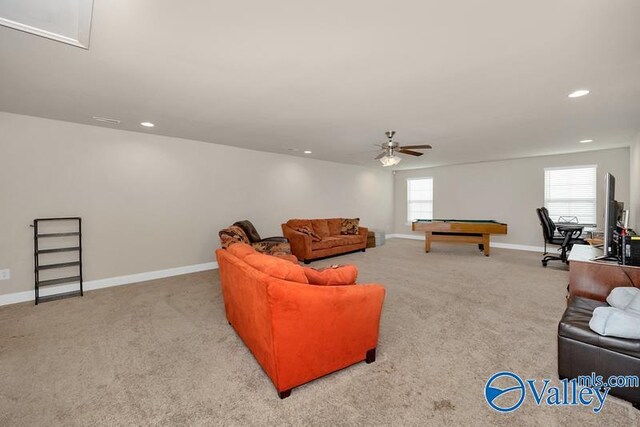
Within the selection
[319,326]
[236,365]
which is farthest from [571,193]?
[236,365]

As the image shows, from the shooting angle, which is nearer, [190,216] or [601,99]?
[601,99]

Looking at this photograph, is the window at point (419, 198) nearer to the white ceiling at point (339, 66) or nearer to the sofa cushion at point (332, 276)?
the white ceiling at point (339, 66)

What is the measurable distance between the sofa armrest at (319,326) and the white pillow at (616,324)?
1.32 meters

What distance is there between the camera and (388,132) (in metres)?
4.20

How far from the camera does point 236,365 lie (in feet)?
6.82

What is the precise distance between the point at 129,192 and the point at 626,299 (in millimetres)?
5780

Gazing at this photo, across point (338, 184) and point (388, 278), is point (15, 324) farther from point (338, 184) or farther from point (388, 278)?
point (338, 184)

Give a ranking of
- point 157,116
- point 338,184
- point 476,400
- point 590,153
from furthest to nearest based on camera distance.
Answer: point 338,184 < point 590,153 < point 157,116 < point 476,400

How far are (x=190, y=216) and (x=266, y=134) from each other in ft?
6.70

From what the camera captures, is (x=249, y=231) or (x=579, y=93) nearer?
(x=579, y=93)

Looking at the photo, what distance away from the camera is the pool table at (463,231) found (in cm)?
580

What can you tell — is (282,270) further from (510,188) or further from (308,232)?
(510,188)

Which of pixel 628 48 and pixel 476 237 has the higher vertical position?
pixel 628 48

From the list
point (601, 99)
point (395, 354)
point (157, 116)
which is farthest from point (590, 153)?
point (157, 116)
